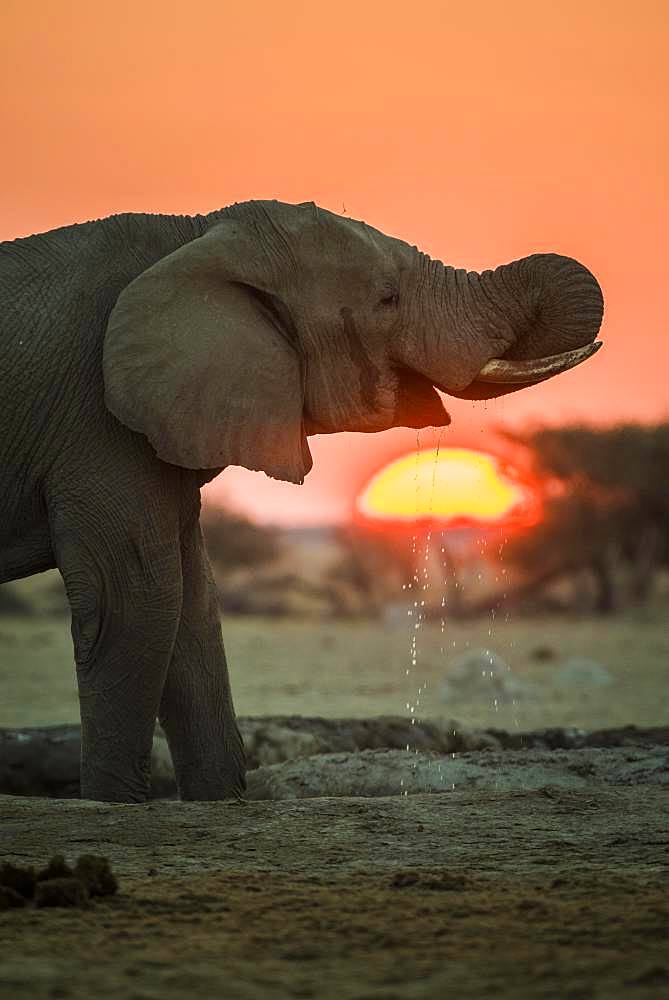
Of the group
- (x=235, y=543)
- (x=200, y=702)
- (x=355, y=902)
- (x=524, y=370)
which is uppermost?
(x=235, y=543)

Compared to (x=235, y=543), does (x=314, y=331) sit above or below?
below

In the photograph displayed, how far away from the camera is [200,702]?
7230 millimetres

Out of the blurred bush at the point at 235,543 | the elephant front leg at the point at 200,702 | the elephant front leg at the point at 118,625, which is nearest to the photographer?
the elephant front leg at the point at 118,625

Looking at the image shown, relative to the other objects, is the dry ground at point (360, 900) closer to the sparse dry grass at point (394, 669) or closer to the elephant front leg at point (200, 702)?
the elephant front leg at point (200, 702)

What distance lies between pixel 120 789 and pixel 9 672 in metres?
11.6

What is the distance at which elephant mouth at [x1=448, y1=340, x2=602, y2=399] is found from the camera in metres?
6.59

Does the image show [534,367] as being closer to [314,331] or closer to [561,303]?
[561,303]

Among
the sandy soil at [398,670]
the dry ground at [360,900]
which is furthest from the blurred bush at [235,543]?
the dry ground at [360,900]

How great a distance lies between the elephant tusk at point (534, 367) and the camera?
6.59m

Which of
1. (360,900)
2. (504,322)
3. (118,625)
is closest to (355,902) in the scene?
(360,900)

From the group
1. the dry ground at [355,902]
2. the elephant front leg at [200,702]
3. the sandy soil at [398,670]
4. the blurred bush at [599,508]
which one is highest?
the blurred bush at [599,508]

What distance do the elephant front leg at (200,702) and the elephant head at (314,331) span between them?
88 centimetres

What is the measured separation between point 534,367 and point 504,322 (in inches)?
8.9

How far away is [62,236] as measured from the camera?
682 cm
